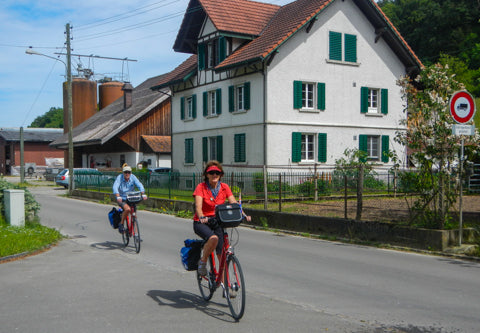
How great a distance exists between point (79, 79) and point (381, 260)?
2167 inches

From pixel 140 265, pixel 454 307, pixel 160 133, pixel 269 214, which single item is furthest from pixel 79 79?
pixel 454 307

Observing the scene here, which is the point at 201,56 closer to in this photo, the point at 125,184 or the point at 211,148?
the point at 211,148

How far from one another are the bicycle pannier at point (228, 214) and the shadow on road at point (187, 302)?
103 cm

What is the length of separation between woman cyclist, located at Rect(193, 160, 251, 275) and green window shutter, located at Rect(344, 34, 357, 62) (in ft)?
73.4

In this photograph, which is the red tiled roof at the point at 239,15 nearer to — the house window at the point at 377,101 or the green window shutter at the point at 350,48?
the green window shutter at the point at 350,48

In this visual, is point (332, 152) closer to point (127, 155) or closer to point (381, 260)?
point (381, 260)

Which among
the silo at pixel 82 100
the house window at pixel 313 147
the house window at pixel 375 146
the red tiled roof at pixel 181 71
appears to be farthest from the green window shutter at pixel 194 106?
the silo at pixel 82 100

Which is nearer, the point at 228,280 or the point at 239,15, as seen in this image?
the point at 228,280

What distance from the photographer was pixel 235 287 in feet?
19.1

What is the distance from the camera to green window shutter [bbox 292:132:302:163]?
83.8ft

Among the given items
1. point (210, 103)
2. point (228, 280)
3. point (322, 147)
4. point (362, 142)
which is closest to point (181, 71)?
point (210, 103)

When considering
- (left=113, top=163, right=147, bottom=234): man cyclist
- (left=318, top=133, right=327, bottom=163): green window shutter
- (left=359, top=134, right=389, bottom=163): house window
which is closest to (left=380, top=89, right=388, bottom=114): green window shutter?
(left=359, top=134, right=389, bottom=163): house window

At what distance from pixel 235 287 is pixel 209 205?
112 cm

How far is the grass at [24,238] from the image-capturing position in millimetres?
10281
